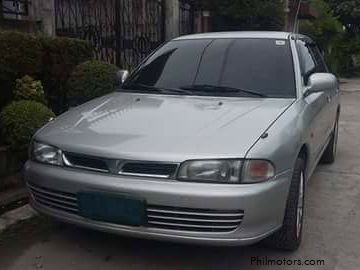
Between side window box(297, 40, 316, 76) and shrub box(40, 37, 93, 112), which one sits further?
shrub box(40, 37, 93, 112)

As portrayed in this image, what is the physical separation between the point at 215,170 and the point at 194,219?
307 mm

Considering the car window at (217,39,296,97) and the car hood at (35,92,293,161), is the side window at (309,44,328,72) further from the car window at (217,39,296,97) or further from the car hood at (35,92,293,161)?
the car hood at (35,92,293,161)

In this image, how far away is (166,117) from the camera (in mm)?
3537

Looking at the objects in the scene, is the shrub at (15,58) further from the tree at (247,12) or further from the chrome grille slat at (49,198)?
the tree at (247,12)

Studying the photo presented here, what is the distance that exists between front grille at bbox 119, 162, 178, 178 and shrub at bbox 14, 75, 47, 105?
269 centimetres

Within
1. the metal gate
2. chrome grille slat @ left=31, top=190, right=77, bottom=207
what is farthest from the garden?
the metal gate

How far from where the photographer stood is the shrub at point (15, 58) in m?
5.29

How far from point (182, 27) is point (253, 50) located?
8541 mm

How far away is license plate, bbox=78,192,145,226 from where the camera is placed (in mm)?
2986

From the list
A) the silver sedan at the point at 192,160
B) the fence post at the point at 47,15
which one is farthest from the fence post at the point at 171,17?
the silver sedan at the point at 192,160

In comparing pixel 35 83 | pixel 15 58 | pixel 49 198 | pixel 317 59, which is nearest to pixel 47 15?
pixel 15 58

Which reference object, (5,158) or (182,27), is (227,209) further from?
(182,27)

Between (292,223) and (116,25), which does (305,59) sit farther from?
(116,25)

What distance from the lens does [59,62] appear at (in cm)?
614
